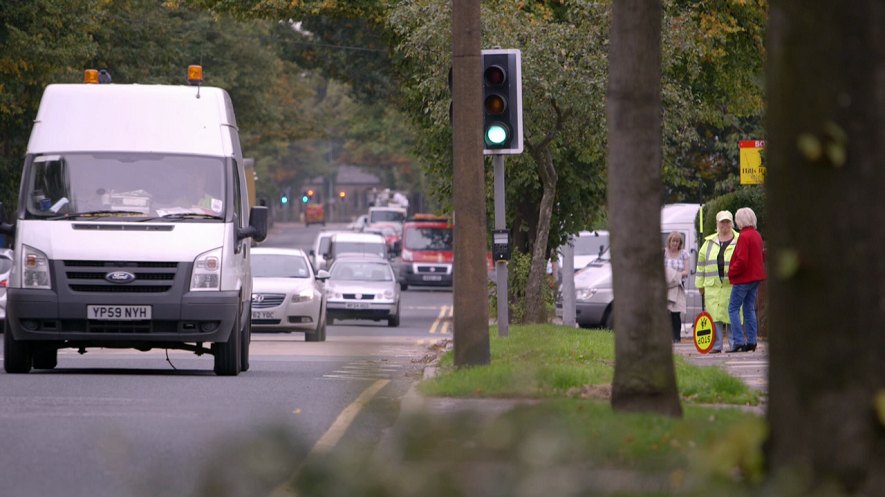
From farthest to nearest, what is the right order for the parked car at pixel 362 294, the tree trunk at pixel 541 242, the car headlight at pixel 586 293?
the parked car at pixel 362 294
the car headlight at pixel 586 293
the tree trunk at pixel 541 242

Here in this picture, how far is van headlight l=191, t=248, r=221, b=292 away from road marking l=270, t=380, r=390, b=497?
1757 millimetres

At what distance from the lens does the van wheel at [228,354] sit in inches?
616

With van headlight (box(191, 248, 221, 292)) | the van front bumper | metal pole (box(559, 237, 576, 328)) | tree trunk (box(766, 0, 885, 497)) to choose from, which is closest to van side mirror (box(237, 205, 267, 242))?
van headlight (box(191, 248, 221, 292))

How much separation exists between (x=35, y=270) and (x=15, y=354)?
0.93 m

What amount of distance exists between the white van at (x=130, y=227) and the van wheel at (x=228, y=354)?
0.04 ft

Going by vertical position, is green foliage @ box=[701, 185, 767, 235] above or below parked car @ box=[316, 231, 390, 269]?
above

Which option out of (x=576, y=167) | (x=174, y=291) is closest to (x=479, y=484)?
(x=174, y=291)

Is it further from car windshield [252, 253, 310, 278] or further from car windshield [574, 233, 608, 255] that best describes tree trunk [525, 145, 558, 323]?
car windshield [574, 233, 608, 255]

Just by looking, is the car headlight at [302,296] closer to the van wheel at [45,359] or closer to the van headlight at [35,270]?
the van wheel at [45,359]

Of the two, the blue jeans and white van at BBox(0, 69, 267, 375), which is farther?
the blue jeans

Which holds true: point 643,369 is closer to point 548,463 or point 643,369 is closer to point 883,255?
point 883,255

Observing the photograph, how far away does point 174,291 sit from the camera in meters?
15.2

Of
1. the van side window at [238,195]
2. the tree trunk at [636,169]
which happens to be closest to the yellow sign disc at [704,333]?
the van side window at [238,195]

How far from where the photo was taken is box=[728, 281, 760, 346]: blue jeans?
19484mm
